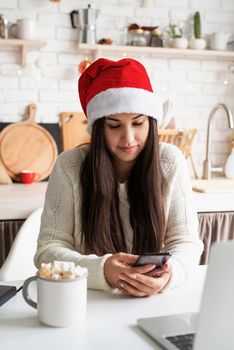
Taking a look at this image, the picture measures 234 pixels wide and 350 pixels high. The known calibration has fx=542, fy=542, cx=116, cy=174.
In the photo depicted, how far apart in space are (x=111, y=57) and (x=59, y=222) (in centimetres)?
193

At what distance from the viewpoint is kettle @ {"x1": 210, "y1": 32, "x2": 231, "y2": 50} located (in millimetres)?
3416

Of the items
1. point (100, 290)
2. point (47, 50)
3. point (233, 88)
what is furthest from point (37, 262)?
point (233, 88)

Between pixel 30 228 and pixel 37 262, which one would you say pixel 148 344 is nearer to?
pixel 37 262

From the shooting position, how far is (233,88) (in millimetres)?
3631

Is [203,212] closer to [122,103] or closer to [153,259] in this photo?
[122,103]

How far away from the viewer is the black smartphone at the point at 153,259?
1265 millimetres

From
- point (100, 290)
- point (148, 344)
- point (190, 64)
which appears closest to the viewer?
point (148, 344)

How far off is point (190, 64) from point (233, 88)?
35cm

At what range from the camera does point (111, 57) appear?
339 centimetres

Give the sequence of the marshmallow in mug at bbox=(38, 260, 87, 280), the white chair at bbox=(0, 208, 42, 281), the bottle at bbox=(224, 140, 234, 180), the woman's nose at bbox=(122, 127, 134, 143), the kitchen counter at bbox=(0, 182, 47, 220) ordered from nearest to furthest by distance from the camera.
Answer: the marshmallow in mug at bbox=(38, 260, 87, 280) → the woman's nose at bbox=(122, 127, 134, 143) → the white chair at bbox=(0, 208, 42, 281) → the kitchen counter at bbox=(0, 182, 47, 220) → the bottle at bbox=(224, 140, 234, 180)

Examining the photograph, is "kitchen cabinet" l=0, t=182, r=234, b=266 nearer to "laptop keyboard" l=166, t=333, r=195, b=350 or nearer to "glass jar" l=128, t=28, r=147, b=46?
"glass jar" l=128, t=28, r=147, b=46

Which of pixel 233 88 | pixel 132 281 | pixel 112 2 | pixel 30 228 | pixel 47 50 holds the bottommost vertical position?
pixel 30 228

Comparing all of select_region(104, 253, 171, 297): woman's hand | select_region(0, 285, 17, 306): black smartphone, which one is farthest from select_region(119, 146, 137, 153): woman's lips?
select_region(0, 285, 17, 306): black smartphone

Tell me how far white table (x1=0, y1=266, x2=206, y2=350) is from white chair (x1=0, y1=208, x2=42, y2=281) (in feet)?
2.03
